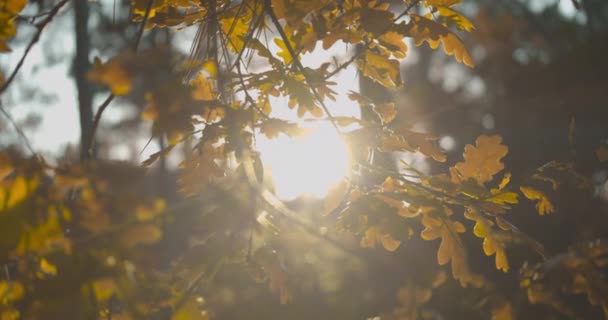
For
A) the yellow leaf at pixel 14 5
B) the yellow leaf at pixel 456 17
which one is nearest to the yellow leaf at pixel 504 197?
the yellow leaf at pixel 456 17

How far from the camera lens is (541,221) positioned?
252 inches

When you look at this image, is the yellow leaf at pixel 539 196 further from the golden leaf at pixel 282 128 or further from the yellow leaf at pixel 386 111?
the golden leaf at pixel 282 128

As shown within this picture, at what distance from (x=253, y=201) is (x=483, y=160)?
1.03 meters

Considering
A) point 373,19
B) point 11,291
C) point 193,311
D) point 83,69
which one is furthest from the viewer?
point 83,69

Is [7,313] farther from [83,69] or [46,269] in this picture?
[83,69]

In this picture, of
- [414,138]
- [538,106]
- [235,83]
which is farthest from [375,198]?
[538,106]

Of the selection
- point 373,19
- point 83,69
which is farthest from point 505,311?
point 83,69

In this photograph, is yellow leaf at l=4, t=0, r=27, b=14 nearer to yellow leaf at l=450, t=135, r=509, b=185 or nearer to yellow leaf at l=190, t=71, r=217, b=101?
yellow leaf at l=190, t=71, r=217, b=101

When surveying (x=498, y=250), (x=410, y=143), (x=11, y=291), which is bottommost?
(x=498, y=250)

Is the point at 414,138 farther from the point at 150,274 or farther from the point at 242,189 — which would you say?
the point at 150,274

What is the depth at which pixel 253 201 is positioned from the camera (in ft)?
3.31

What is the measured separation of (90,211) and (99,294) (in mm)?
270

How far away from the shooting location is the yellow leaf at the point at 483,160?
1767mm

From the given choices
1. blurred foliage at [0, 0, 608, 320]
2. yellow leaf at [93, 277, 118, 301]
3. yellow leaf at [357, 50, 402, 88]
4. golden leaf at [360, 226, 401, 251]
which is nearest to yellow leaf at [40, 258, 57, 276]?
blurred foliage at [0, 0, 608, 320]
